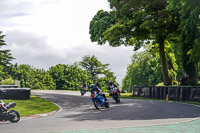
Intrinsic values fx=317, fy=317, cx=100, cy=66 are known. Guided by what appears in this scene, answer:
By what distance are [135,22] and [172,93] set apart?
9489 millimetres

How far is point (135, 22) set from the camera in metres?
33.6

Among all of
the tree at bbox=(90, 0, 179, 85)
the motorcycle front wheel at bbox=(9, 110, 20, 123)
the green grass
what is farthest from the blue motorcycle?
the tree at bbox=(90, 0, 179, 85)

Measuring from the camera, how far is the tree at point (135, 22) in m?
32.2

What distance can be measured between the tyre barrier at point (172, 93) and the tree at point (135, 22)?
19.0 ft

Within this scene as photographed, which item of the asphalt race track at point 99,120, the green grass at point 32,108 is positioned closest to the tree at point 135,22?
the green grass at point 32,108

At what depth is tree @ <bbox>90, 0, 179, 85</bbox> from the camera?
3225 cm

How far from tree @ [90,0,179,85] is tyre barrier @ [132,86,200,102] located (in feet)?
19.0

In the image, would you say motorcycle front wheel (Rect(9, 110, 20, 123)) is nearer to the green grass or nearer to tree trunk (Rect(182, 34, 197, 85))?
the green grass

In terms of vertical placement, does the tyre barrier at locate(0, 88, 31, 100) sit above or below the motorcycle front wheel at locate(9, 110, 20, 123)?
above

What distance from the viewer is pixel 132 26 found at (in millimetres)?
34812

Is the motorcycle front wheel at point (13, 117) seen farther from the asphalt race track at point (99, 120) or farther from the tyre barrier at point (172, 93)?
the tyre barrier at point (172, 93)

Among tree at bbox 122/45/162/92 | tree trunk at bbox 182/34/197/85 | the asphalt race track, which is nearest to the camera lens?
the asphalt race track

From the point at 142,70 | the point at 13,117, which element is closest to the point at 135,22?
the point at 13,117

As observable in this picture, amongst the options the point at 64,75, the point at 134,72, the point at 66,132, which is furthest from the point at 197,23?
the point at 64,75
